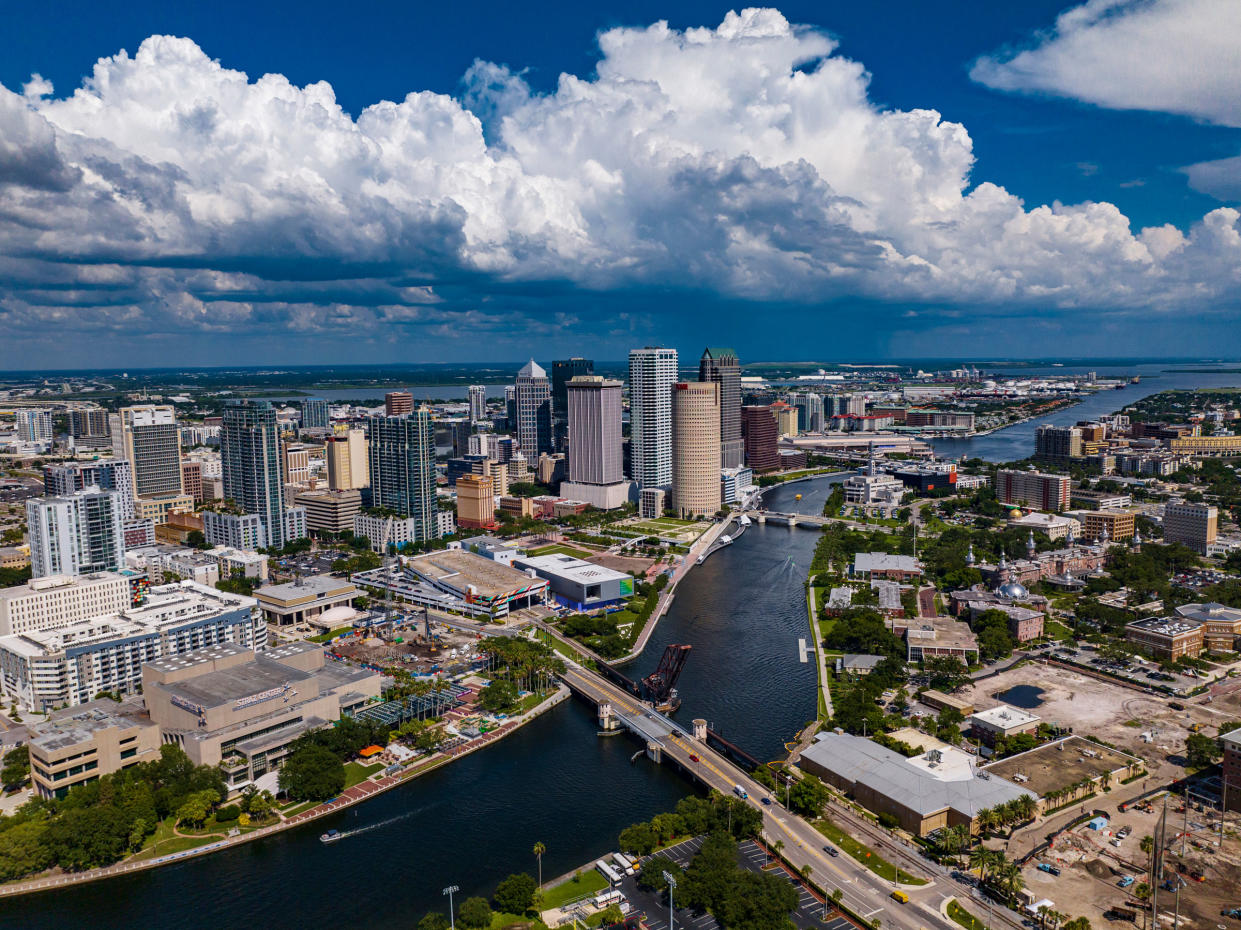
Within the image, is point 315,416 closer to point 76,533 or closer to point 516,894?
point 76,533

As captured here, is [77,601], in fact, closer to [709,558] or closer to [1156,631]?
[709,558]

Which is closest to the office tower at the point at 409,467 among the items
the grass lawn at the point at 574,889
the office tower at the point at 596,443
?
the office tower at the point at 596,443

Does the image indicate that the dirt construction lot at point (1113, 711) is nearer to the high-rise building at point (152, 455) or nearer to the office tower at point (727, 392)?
the office tower at point (727, 392)

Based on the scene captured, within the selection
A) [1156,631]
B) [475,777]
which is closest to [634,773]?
[475,777]

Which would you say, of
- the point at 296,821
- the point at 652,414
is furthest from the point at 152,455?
the point at 296,821

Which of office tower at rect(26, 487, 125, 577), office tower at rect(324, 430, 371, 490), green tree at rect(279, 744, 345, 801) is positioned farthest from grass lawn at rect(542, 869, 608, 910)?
office tower at rect(324, 430, 371, 490)

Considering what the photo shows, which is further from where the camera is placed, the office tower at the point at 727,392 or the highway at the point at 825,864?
the office tower at the point at 727,392

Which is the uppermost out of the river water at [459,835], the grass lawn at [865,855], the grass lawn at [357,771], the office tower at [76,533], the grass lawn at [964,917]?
the office tower at [76,533]
